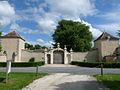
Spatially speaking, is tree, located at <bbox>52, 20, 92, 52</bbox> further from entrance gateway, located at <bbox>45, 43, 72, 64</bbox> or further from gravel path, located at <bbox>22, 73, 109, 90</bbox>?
gravel path, located at <bbox>22, 73, 109, 90</bbox>

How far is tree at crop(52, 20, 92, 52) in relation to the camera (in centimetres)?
6869

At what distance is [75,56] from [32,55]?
1008 centimetres

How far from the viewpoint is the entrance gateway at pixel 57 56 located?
58938 millimetres

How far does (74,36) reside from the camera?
69.1 m

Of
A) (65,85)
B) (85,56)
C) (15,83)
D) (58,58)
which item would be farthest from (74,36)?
(65,85)

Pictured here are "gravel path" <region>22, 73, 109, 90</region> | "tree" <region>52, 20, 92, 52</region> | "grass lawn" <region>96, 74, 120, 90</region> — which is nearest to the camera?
"gravel path" <region>22, 73, 109, 90</region>

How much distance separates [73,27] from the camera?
71062mm

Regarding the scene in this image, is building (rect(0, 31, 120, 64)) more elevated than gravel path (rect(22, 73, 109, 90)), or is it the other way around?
building (rect(0, 31, 120, 64))

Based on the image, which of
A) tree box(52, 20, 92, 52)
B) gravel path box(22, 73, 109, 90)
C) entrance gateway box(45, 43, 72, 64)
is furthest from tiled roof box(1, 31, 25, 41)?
gravel path box(22, 73, 109, 90)

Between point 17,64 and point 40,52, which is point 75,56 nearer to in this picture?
point 40,52

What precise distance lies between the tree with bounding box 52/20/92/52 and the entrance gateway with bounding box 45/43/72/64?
32.0 ft

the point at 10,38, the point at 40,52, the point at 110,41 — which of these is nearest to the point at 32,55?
the point at 40,52

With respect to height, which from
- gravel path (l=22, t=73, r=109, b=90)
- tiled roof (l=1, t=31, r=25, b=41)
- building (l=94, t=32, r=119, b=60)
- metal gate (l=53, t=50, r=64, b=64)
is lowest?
gravel path (l=22, t=73, r=109, b=90)

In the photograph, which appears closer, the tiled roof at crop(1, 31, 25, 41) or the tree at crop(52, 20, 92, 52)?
the tiled roof at crop(1, 31, 25, 41)
